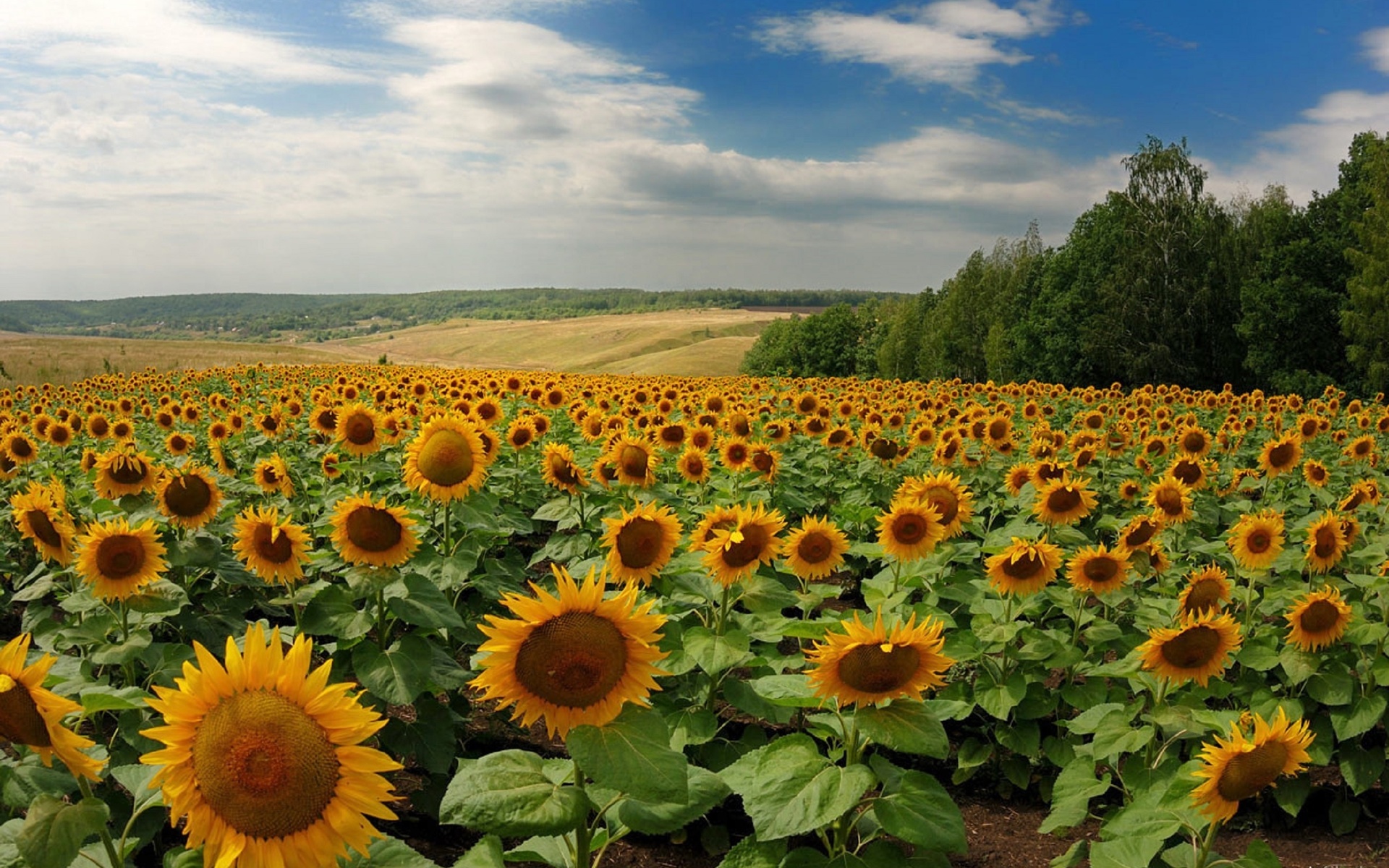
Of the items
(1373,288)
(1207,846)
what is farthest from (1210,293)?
(1207,846)

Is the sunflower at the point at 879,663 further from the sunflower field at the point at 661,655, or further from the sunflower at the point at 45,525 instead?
the sunflower at the point at 45,525

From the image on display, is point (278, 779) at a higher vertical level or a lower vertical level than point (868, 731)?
higher

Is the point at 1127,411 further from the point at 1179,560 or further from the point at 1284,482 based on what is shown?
the point at 1179,560

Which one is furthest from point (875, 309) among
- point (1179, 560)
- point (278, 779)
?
point (278, 779)

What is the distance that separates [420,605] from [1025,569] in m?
3.41

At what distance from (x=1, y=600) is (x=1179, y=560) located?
9772mm

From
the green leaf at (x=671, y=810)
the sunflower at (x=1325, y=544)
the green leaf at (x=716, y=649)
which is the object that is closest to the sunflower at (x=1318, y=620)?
the sunflower at (x=1325, y=544)

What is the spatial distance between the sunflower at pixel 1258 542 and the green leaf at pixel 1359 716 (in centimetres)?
97

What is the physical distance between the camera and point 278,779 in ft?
6.55

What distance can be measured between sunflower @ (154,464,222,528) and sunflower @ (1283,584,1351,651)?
21.0 ft

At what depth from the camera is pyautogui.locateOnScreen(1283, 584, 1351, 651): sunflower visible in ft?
16.2

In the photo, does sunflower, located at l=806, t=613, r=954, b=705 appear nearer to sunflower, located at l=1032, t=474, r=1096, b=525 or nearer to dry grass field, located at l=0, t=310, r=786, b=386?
sunflower, located at l=1032, t=474, r=1096, b=525

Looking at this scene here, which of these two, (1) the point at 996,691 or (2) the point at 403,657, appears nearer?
(2) the point at 403,657

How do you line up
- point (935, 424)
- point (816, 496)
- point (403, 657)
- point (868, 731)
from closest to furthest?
point (868, 731) < point (403, 657) < point (816, 496) < point (935, 424)
